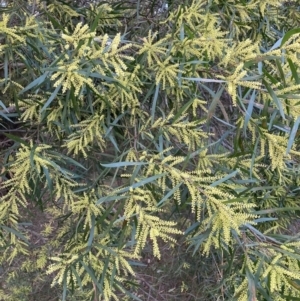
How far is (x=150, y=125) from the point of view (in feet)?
3.40

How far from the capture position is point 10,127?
1.27 m

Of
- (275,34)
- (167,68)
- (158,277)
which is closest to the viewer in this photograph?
(167,68)

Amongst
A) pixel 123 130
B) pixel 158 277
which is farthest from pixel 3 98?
pixel 158 277

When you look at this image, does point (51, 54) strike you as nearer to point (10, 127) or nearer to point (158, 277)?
point (10, 127)

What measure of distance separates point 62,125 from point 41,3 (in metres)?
0.41

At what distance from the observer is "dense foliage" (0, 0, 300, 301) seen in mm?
770

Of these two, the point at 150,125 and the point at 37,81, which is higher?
the point at 37,81

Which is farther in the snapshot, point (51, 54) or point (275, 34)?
point (275, 34)

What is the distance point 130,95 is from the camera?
0.94 meters

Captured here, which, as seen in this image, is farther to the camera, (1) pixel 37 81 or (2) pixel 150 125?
(2) pixel 150 125

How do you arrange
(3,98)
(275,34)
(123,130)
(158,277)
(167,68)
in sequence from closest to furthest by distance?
1. (167,68)
2. (123,130)
3. (3,98)
4. (275,34)
5. (158,277)

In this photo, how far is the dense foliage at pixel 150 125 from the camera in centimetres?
77

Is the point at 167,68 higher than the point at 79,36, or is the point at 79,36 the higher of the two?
the point at 79,36

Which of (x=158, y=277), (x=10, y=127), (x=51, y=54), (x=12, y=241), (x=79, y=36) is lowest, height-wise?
(x=158, y=277)
